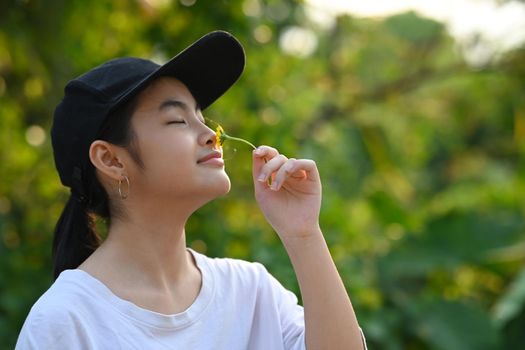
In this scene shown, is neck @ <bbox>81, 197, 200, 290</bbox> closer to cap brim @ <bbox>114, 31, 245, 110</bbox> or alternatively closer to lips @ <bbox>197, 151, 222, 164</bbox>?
lips @ <bbox>197, 151, 222, 164</bbox>

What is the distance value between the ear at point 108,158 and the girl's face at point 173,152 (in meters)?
0.03

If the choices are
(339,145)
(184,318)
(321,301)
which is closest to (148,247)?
(184,318)

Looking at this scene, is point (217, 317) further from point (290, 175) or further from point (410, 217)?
point (410, 217)

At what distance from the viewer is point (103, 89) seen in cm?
195

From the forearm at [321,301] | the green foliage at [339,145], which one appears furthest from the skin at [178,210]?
the green foliage at [339,145]

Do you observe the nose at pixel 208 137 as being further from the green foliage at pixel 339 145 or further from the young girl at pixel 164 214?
the green foliage at pixel 339 145

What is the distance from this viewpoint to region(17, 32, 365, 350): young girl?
1906 mm

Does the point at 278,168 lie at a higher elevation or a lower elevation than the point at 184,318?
higher

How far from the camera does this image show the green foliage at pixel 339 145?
4.70m

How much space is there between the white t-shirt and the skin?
0.04 metres

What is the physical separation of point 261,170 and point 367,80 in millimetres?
6154

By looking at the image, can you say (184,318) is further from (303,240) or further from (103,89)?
(103,89)

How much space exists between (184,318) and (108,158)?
0.40 metres

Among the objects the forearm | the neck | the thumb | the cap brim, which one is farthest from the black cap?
the forearm
